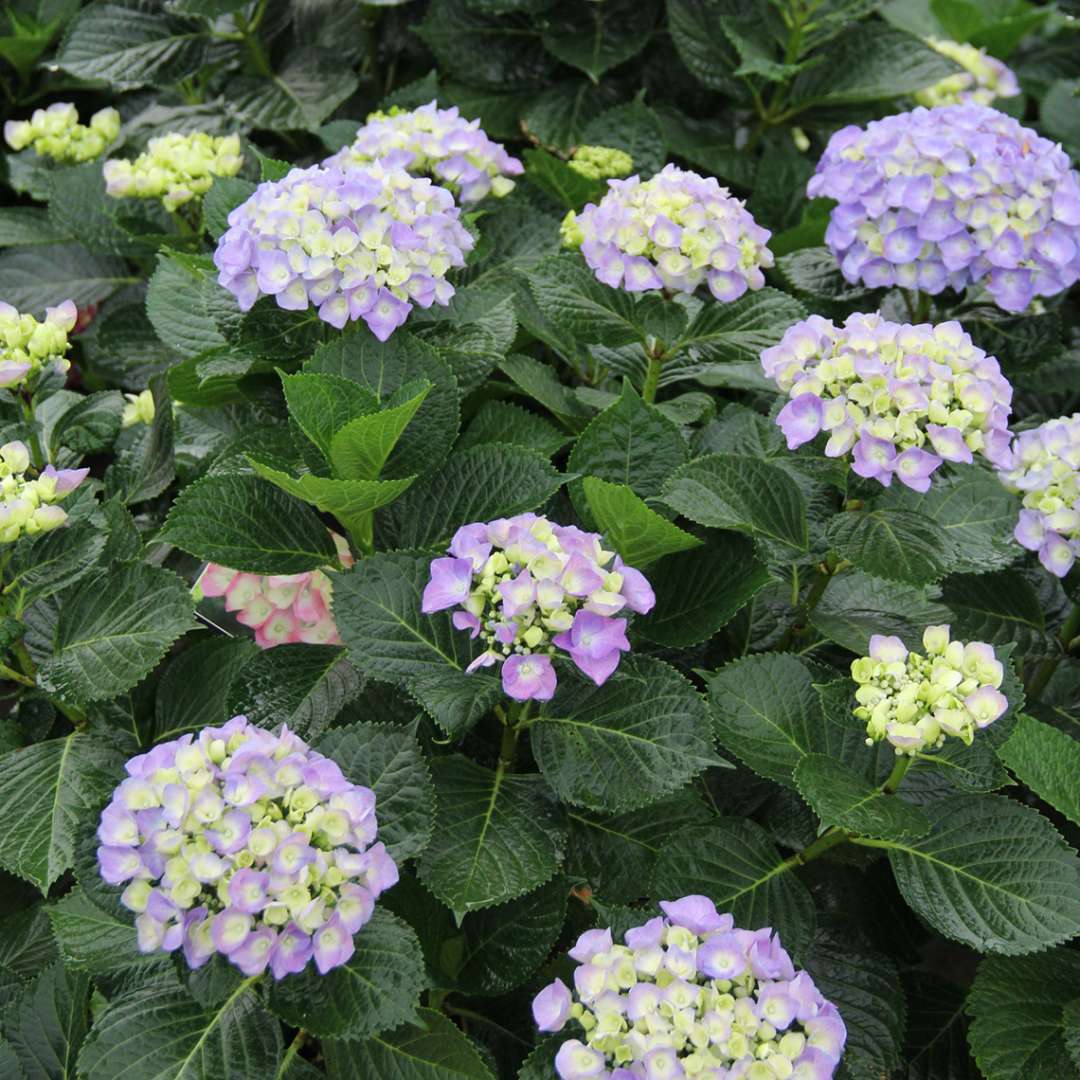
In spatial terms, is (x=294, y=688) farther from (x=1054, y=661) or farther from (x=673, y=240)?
(x=1054, y=661)

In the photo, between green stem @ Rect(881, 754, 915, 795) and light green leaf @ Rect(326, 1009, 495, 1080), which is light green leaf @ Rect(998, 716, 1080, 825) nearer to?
green stem @ Rect(881, 754, 915, 795)

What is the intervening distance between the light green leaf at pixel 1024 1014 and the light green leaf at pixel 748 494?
475mm

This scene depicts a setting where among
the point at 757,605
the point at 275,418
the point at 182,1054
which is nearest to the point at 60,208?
the point at 275,418

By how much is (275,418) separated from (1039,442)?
0.84 metres

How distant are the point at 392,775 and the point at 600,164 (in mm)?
1139

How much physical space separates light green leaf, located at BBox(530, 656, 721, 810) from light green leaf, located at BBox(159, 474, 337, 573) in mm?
299

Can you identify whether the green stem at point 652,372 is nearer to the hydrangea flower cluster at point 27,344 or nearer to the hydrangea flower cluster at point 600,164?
the hydrangea flower cluster at point 600,164

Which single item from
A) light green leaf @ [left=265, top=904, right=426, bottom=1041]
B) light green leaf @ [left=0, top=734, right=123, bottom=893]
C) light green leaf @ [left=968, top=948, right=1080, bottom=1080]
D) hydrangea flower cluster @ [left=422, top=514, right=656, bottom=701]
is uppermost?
hydrangea flower cluster @ [left=422, top=514, right=656, bottom=701]

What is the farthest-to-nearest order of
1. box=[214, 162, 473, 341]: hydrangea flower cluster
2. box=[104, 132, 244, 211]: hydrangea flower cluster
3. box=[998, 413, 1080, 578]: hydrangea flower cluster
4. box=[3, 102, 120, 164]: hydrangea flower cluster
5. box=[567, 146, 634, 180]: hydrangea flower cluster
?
1. box=[3, 102, 120, 164]: hydrangea flower cluster
2. box=[567, 146, 634, 180]: hydrangea flower cluster
3. box=[104, 132, 244, 211]: hydrangea flower cluster
4. box=[998, 413, 1080, 578]: hydrangea flower cluster
5. box=[214, 162, 473, 341]: hydrangea flower cluster

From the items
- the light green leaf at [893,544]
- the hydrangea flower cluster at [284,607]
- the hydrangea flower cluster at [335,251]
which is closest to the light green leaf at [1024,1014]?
the light green leaf at [893,544]

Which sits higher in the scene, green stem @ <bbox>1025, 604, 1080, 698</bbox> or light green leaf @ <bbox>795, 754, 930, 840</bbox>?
light green leaf @ <bbox>795, 754, 930, 840</bbox>

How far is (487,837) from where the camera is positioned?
1207mm

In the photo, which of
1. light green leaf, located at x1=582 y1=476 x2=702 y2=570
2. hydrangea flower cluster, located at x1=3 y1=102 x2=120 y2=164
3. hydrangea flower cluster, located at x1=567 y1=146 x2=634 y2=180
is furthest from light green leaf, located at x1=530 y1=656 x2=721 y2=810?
hydrangea flower cluster, located at x1=3 y1=102 x2=120 y2=164

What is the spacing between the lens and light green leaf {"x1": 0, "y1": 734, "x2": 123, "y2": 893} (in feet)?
4.08
